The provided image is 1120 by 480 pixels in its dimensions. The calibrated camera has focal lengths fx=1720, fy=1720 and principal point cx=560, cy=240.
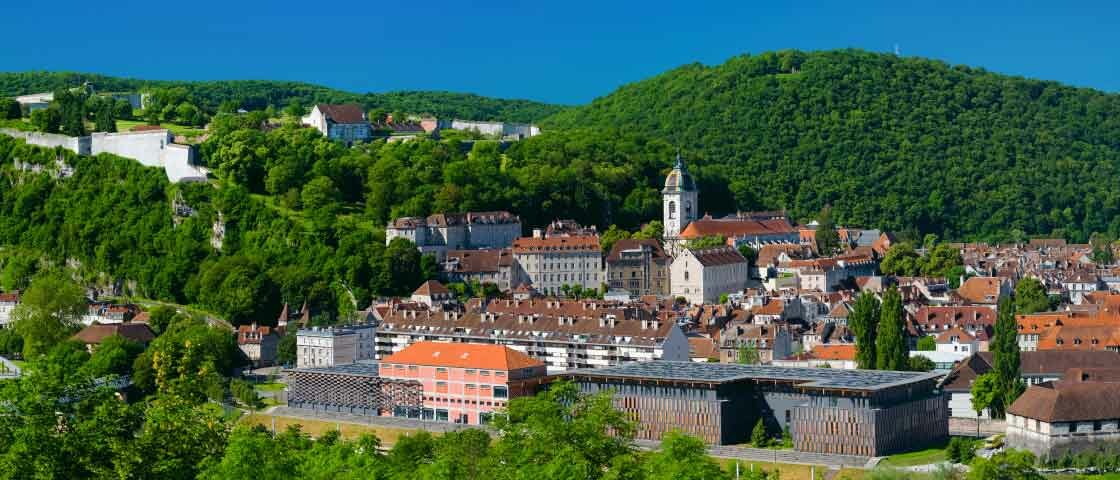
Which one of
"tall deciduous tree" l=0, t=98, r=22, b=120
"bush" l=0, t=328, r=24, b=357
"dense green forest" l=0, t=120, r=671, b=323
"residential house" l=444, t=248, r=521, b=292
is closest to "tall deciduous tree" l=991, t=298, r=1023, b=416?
→ "residential house" l=444, t=248, r=521, b=292

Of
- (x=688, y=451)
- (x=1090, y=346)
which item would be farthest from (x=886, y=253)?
(x=688, y=451)

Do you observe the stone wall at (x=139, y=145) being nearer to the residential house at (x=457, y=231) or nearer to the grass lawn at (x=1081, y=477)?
the residential house at (x=457, y=231)

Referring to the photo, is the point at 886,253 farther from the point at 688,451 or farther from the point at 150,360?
the point at 688,451

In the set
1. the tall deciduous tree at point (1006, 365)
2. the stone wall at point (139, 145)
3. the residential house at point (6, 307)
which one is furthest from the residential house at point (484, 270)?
the tall deciduous tree at point (1006, 365)

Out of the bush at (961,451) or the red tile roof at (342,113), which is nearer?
the bush at (961,451)

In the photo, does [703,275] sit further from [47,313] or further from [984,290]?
[47,313]

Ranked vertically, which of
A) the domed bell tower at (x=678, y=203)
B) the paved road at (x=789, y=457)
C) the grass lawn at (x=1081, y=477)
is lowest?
the grass lawn at (x=1081, y=477)

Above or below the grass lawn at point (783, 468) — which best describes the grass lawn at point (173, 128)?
above
